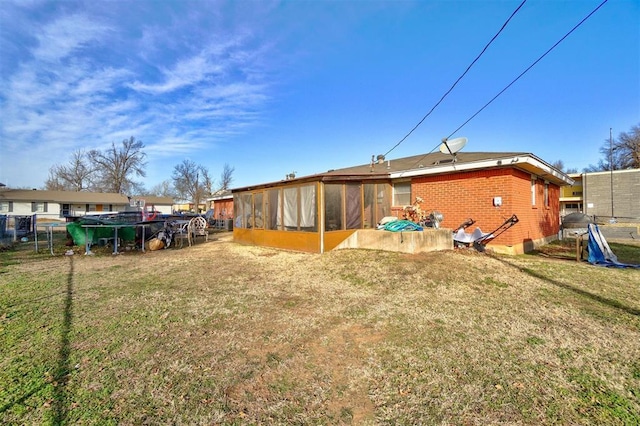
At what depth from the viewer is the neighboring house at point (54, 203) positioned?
111 ft

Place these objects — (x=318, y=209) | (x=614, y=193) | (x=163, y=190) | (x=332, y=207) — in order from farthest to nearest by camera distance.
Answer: (x=163, y=190), (x=614, y=193), (x=332, y=207), (x=318, y=209)

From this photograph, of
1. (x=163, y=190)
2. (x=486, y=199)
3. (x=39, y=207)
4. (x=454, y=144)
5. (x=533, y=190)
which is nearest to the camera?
(x=486, y=199)

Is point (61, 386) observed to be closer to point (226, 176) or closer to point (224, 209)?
point (224, 209)

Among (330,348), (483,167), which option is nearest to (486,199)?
(483,167)

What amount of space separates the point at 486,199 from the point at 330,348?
741cm

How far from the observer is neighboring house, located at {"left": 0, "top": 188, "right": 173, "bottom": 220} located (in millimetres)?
33938

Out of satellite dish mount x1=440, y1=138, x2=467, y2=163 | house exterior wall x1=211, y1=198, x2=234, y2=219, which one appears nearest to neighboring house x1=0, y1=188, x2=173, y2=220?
house exterior wall x1=211, y1=198, x2=234, y2=219

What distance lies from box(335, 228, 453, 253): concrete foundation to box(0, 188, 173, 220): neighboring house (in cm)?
3045

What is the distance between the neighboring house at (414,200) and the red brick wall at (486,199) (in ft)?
0.07

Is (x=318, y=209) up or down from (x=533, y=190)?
down

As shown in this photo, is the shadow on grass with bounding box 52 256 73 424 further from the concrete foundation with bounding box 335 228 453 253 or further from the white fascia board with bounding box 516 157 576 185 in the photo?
the white fascia board with bounding box 516 157 576 185

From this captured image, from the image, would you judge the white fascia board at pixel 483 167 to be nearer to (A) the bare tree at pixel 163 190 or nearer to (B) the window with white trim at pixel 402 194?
(B) the window with white trim at pixel 402 194

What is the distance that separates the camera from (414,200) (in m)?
9.93

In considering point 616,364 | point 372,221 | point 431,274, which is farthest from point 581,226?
point 616,364
